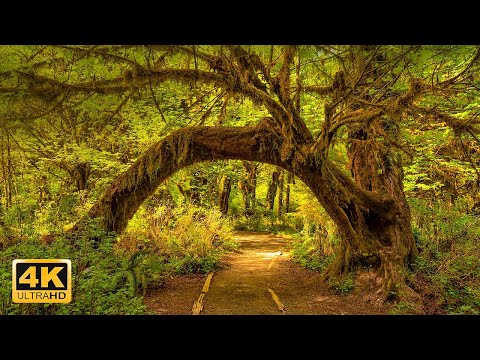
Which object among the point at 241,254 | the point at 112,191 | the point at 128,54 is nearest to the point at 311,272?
the point at 241,254

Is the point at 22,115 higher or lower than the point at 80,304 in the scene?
higher

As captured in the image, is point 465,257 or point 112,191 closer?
point 465,257

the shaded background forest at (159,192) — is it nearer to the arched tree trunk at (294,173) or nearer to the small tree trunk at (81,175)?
the small tree trunk at (81,175)

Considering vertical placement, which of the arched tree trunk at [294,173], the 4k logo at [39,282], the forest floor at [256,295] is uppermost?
the arched tree trunk at [294,173]

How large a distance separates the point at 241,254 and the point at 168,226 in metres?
2.54

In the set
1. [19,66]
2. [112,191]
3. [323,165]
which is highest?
[19,66]

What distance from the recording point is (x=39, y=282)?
3.88 meters

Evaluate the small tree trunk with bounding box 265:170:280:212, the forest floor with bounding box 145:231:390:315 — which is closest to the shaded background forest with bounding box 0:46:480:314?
the forest floor with bounding box 145:231:390:315

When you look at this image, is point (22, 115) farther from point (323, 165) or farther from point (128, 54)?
point (323, 165)

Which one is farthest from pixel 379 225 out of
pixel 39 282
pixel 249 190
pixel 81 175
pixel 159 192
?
pixel 249 190

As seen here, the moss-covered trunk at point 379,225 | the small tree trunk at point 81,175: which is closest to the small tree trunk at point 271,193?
the small tree trunk at point 81,175

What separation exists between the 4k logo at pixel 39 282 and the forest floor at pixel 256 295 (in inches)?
64.5

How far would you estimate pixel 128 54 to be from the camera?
19.8 ft

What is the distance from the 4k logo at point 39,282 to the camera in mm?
3834
